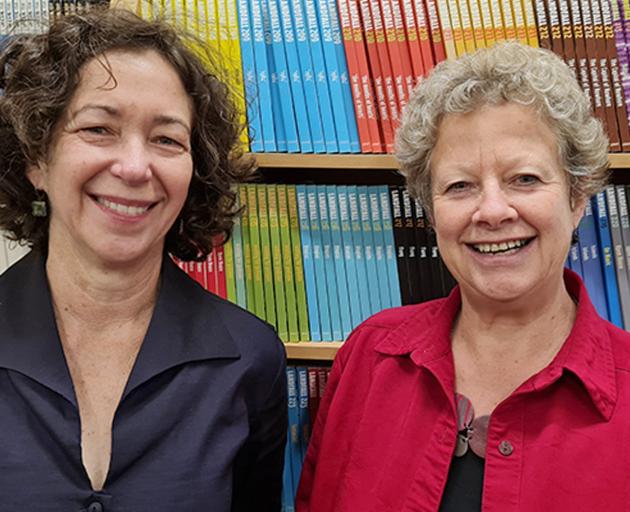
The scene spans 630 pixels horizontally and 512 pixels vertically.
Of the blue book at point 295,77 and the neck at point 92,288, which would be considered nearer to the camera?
the neck at point 92,288

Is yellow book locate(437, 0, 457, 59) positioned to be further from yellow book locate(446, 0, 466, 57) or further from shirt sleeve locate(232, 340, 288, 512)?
shirt sleeve locate(232, 340, 288, 512)

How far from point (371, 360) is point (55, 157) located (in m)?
0.69

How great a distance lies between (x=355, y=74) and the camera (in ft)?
5.91

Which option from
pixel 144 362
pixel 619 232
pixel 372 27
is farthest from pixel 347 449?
pixel 372 27

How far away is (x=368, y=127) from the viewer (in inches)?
70.6

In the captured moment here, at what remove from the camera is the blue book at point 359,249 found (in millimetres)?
1827

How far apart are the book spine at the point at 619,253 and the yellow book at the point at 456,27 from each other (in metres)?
0.48

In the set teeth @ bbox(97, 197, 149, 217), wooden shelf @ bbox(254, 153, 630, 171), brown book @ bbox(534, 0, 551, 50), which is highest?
brown book @ bbox(534, 0, 551, 50)

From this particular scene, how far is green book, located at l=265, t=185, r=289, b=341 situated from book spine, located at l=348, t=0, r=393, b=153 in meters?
0.28

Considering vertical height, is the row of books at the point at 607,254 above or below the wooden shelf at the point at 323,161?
below

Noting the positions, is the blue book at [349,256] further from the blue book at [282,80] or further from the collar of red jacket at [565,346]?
the collar of red jacket at [565,346]

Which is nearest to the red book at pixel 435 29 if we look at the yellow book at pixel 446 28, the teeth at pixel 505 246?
the yellow book at pixel 446 28

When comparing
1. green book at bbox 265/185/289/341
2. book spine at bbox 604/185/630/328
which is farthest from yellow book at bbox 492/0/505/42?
green book at bbox 265/185/289/341

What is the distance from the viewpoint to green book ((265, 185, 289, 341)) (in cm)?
182
